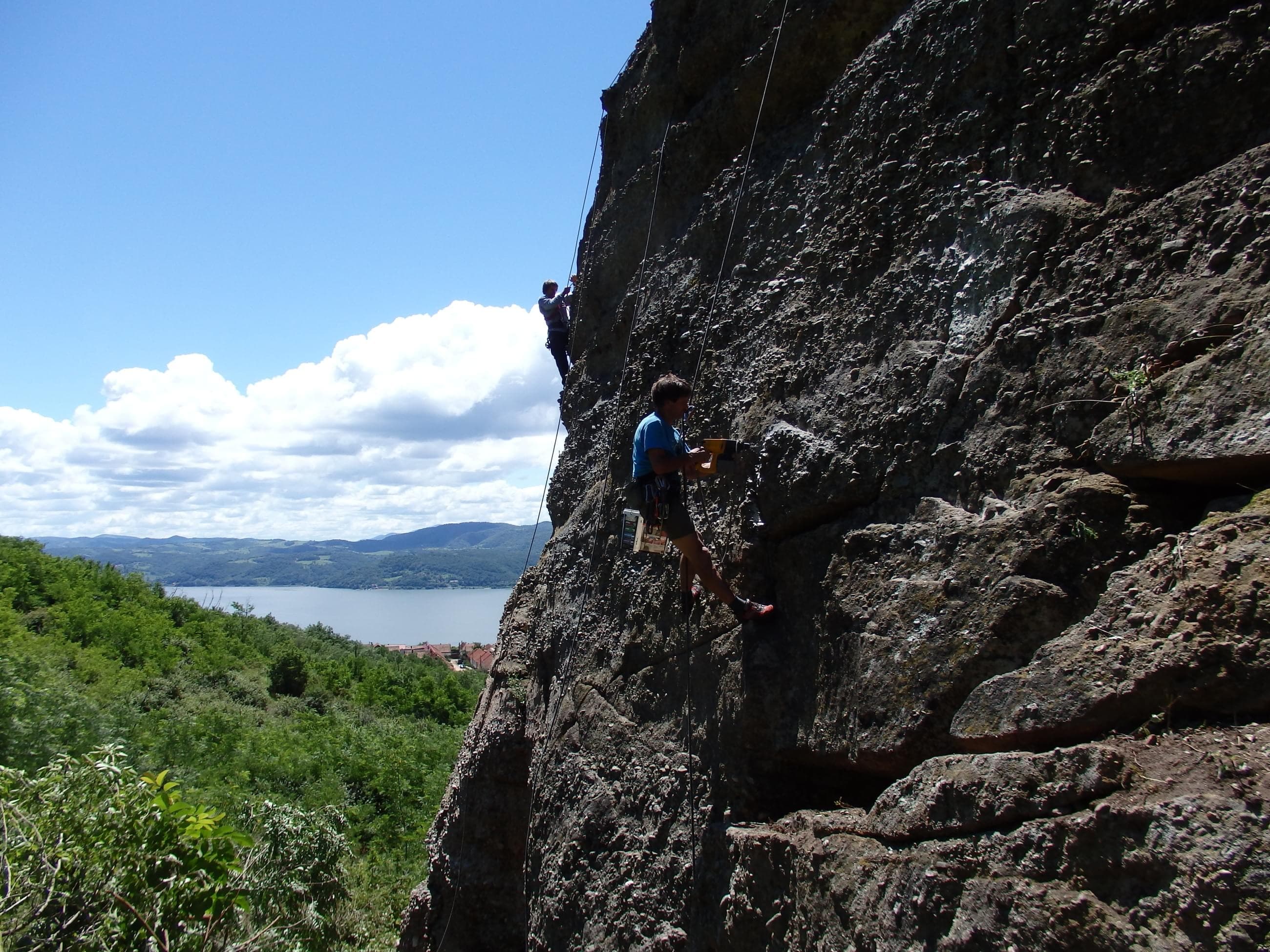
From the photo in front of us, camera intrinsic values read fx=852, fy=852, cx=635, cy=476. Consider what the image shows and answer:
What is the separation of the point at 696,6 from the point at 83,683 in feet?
88.0

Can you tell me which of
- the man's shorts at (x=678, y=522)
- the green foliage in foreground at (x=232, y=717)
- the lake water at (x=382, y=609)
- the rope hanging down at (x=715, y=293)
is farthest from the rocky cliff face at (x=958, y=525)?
the lake water at (x=382, y=609)

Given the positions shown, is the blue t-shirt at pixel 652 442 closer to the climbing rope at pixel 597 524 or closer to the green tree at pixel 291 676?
the climbing rope at pixel 597 524

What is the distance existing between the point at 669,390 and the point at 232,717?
91.9ft

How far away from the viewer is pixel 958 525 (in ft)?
12.6

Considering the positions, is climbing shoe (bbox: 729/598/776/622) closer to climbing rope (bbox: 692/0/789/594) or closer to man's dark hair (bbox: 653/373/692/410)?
man's dark hair (bbox: 653/373/692/410)

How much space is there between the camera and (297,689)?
35719 mm

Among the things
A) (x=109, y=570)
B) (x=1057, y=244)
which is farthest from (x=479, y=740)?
(x=109, y=570)

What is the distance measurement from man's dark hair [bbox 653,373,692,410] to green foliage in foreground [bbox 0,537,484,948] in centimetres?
523

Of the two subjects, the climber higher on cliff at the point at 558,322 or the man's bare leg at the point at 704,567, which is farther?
the climber higher on cliff at the point at 558,322

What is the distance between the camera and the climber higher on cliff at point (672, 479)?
16.0 feet

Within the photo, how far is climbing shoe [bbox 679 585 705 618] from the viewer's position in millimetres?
5320

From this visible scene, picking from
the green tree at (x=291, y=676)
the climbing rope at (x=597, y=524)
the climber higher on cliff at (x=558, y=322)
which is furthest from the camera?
the green tree at (x=291, y=676)

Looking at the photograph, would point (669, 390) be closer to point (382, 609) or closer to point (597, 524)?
point (597, 524)

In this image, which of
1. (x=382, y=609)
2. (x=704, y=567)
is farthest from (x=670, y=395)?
(x=382, y=609)
